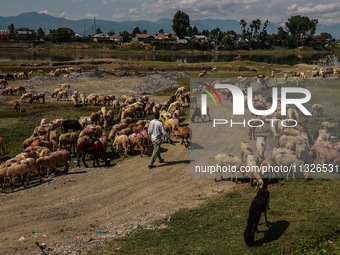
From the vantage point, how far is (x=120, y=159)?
17812mm

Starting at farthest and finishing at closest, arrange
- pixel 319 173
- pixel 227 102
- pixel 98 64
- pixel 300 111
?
1. pixel 98 64
2. pixel 227 102
3. pixel 300 111
4. pixel 319 173

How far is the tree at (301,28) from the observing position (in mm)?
161800

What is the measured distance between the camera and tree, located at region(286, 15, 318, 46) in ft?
531

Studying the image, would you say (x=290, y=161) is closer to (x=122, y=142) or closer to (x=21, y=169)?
(x=122, y=142)

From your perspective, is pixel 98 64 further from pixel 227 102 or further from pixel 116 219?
pixel 116 219

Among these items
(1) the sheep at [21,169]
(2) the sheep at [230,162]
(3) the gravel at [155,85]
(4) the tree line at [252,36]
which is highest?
(4) the tree line at [252,36]

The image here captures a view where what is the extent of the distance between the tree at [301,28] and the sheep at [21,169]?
17053 cm

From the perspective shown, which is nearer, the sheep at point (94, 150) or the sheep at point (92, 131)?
the sheep at point (94, 150)

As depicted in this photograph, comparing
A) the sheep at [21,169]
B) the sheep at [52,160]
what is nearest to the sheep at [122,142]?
the sheep at [52,160]

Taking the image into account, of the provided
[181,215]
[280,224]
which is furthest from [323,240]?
[181,215]

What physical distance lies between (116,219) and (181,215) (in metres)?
2.62

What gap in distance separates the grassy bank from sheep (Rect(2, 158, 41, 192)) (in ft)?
25.6

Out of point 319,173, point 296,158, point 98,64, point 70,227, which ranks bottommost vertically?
point 70,227

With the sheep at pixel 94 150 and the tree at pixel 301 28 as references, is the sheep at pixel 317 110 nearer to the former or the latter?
the sheep at pixel 94 150
